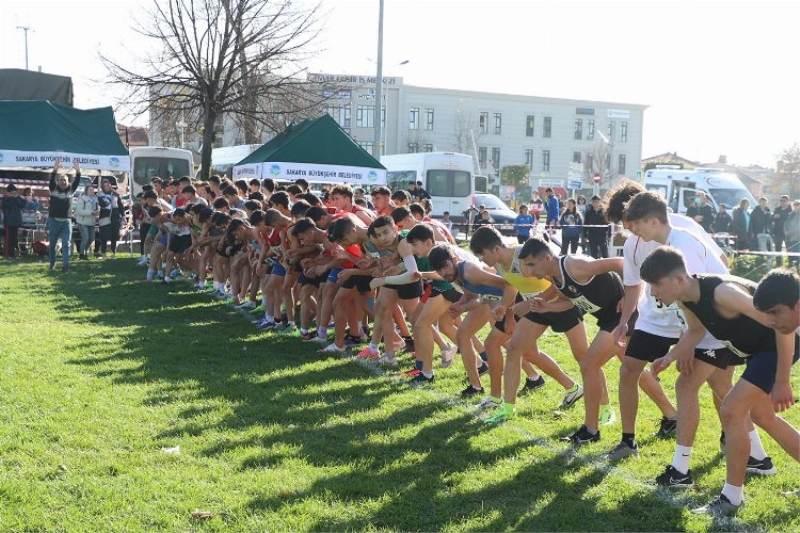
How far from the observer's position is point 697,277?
4875 mm

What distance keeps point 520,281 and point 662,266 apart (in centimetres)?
214

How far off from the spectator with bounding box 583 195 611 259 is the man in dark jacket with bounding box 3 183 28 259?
13679 mm

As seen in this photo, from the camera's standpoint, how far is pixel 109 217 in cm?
2055

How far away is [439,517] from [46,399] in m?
4.01

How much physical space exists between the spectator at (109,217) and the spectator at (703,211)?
14631 millimetres

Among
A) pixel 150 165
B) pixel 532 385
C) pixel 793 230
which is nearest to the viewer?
pixel 532 385

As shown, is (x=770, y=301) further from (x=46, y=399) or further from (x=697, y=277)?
(x=46, y=399)

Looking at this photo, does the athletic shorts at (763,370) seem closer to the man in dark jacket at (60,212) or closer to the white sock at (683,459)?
the white sock at (683,459)

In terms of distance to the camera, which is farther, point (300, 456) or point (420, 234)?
point (420, 234)

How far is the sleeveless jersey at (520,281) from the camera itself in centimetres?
677

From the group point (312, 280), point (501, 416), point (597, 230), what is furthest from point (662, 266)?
point (597, 230)

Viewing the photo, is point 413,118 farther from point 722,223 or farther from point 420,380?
point 420,380

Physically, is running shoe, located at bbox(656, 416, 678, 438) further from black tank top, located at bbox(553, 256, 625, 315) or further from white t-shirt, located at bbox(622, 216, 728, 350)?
white t-shirt, located at bbox(622, 216, 728, 350)

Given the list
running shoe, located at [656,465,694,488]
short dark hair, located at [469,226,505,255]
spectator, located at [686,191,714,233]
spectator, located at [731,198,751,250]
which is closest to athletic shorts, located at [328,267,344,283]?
short dark hair, located at [469,226,505,255]
